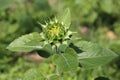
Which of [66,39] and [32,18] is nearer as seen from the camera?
[66,39]

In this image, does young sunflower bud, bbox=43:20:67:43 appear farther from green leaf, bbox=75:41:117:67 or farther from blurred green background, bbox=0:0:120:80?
blurred green background, bbox=0:0:120:80

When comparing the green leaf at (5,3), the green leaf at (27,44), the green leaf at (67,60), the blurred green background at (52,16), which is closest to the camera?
the green leaf at (67,60)

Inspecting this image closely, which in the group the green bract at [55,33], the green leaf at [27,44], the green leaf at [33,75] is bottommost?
the green leaf at [33,75]

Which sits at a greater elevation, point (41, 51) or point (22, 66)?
point (41, 51)

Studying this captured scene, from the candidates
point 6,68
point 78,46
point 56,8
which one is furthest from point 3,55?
point 78,46

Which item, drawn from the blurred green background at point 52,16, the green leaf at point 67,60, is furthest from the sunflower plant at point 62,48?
the blurred green background at point 52,16

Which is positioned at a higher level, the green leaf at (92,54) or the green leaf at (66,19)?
the green leaf at (66,19)

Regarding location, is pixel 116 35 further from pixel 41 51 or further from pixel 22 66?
pixel 41 51

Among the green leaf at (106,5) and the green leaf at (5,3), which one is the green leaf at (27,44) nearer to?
the green leaf at (5,3)

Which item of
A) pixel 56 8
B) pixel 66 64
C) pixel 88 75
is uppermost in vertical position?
pixel 56 8
